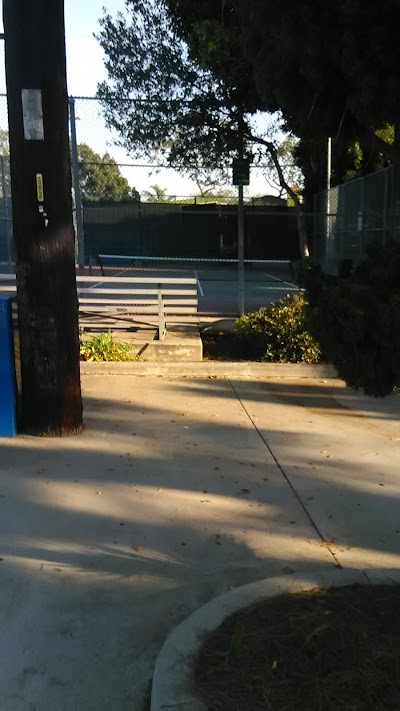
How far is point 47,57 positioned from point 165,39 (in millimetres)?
6623

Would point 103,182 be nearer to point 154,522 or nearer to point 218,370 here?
point 218,370

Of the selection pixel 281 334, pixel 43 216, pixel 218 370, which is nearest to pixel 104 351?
pixel 218 370

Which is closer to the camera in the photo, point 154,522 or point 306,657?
point 306,657

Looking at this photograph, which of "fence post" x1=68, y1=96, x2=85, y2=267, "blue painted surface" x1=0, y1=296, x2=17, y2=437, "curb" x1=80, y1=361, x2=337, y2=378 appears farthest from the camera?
"fence post" x1=68, y1=96, x2=85, y2=267

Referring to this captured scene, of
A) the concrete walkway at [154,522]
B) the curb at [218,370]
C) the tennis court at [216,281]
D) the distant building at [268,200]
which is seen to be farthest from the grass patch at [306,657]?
the distant building at [268,200]

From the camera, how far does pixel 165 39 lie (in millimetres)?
10711

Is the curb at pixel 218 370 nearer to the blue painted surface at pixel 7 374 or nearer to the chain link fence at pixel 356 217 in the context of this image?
the chain link fence at pixel 356 217

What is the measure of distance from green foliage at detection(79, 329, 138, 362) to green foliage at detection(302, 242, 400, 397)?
551 cm

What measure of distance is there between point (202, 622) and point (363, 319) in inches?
60.0

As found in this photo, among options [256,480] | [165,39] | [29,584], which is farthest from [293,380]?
[165,39]

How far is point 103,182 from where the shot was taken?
14797 millimetres

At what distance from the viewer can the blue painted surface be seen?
17.4 feet

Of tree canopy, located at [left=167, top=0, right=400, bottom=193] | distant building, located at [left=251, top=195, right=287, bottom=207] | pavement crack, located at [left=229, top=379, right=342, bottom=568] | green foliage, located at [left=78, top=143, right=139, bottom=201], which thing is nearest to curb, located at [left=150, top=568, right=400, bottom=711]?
pavement crack, located at [left=229, top=379, right=342, bottom=568]

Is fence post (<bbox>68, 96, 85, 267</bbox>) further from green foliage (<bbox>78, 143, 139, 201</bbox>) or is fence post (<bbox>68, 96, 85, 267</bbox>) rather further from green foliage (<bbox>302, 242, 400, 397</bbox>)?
green foliage (<bbox>302, 242, 400, 397</bbox>)
